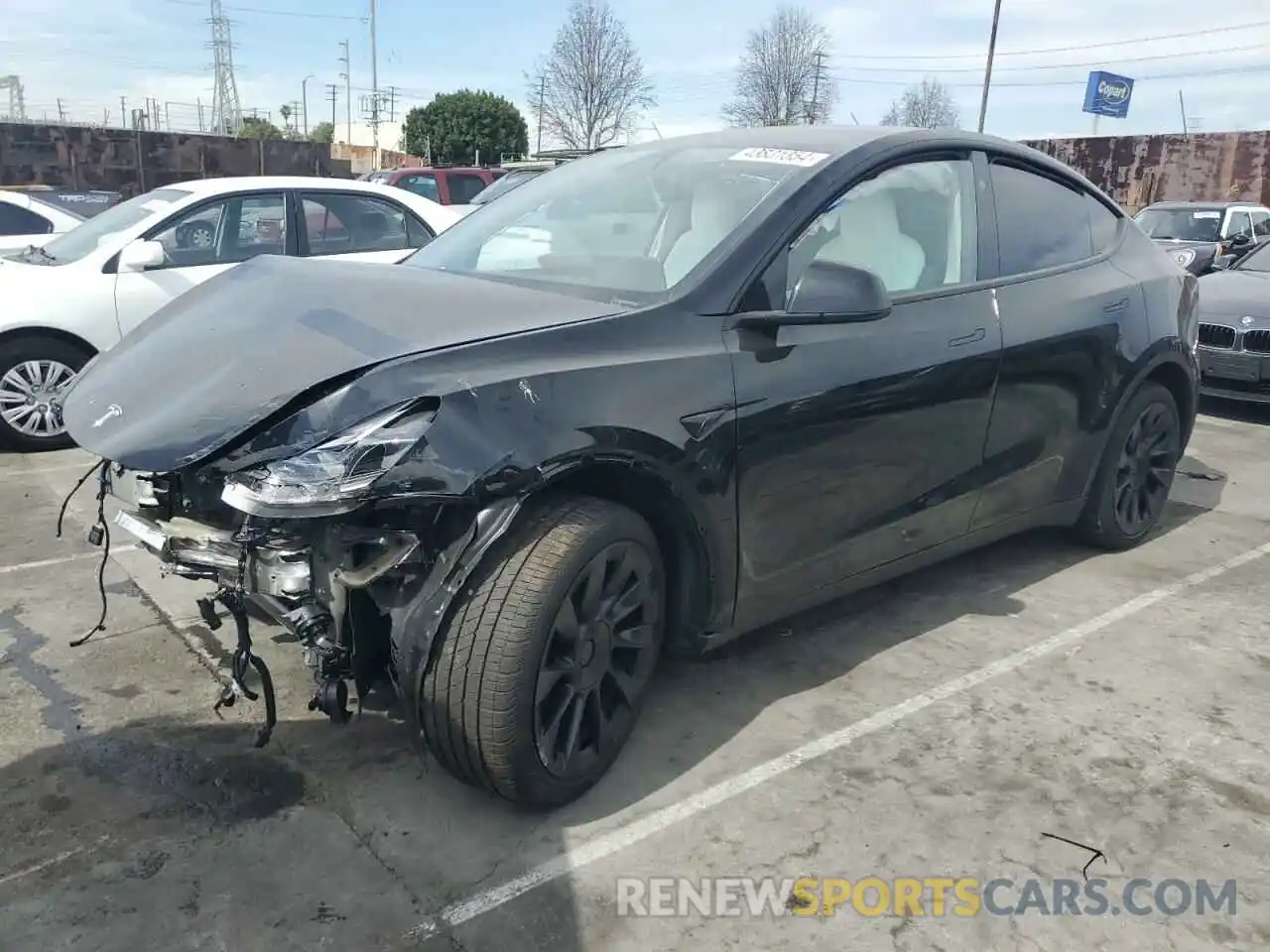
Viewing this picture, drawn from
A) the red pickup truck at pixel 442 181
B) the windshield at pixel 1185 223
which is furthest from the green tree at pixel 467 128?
the windshield at pixel 1185 223

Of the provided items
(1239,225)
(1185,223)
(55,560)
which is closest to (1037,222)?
(55,560)

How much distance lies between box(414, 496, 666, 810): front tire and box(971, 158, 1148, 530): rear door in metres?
1.67

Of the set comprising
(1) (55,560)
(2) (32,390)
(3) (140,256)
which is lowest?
(1) (55,560)

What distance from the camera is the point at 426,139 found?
162 feet

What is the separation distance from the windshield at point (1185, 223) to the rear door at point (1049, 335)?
34.2ft

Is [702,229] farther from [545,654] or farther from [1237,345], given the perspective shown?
[1237,345]

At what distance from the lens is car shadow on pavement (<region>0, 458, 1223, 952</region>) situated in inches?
88.0

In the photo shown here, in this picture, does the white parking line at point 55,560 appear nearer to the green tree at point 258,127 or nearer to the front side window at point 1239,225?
the front side window at point 1239,225

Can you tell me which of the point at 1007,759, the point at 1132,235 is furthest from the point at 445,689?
the point at 1132,235

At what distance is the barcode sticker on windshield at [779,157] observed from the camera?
10.6 feet

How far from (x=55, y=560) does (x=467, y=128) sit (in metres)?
47.5

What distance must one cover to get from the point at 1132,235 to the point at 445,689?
3.72m

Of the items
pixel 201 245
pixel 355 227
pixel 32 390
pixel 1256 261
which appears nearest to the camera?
pixel 32 390

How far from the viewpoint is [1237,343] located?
7.71 m
